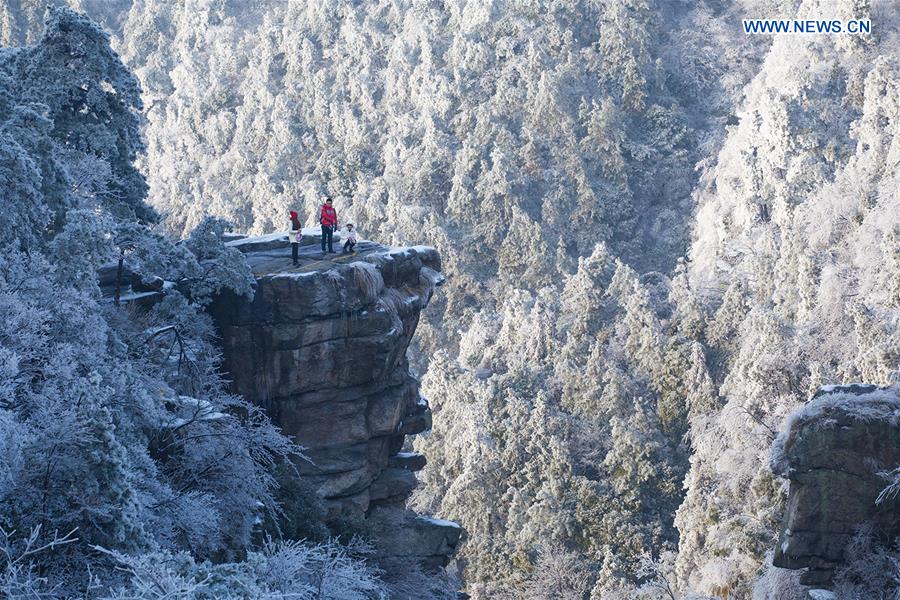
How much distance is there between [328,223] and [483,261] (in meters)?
A: 44.1

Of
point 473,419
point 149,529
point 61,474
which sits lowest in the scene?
Answer: point 473,419

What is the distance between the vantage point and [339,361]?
72.7 feet

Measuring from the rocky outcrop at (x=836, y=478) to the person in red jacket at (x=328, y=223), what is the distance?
9345 millimetres

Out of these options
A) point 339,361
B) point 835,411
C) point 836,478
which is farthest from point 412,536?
Answer: point 835,411

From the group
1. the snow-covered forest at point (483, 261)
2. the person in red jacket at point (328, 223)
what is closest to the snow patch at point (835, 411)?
the snow-covered forest at point (483, 261)

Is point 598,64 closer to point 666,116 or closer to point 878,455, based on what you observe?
point 666,116

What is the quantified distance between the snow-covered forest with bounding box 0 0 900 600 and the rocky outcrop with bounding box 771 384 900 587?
1.99 feet

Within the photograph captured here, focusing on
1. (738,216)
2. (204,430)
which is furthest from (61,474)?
(738,216)

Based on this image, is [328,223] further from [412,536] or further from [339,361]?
[412,536]

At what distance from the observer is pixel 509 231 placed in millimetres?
66438

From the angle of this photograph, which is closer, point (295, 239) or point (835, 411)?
point (835, 411)

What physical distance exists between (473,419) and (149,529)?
3347cm

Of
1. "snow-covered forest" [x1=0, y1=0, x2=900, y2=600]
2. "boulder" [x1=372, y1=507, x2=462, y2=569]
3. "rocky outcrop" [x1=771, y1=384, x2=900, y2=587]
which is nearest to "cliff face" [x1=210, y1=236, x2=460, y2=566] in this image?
"boulder" [x1=372, y1=507, x2=462, y2=569]

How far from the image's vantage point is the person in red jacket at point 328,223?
2275cm
